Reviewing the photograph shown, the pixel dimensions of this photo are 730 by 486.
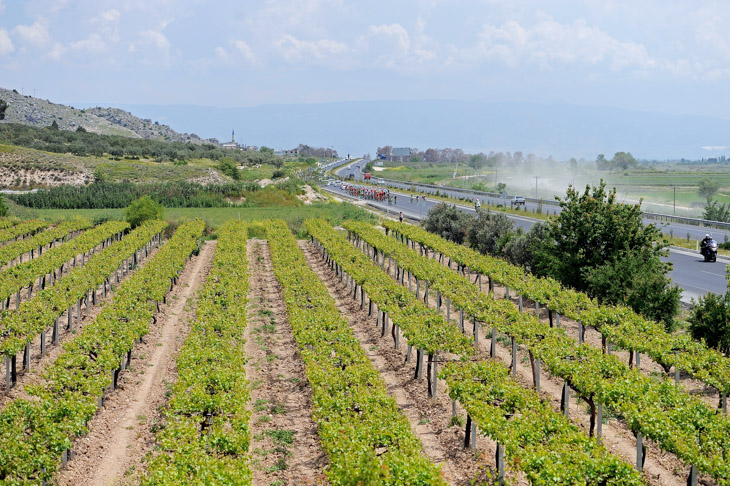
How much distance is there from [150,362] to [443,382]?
32.2 feet

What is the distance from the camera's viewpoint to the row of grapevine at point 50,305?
2108 cm

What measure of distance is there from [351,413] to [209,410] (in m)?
3.37

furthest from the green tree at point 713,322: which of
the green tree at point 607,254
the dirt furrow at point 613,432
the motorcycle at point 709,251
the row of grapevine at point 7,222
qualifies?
the row of grapevine at point 7,222

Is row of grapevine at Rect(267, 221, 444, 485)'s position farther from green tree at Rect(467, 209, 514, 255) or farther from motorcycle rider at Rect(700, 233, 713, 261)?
motorcycle rider at Rect(700, 233, 713, 261)

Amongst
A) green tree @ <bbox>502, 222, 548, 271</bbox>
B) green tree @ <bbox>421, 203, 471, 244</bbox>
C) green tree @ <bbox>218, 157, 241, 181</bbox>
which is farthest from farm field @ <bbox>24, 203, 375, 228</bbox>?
green tree @ <bbox>218, 157, 241, 181</bbox>

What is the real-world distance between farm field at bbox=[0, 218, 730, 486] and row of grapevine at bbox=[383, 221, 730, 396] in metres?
0.09

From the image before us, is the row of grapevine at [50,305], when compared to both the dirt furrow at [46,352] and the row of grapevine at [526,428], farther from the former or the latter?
the row of grapevine at [526,428]

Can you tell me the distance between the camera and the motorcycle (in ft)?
146

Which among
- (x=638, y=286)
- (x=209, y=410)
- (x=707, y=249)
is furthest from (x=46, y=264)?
(x=707, y=249)

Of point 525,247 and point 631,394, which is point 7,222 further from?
point 631,394

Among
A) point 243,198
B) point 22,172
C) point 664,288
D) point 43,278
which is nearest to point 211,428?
point 664,288

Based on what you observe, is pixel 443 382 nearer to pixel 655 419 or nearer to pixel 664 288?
pixel 655 419

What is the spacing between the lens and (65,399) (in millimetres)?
16281

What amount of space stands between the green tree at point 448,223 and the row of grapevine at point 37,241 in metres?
27.3
